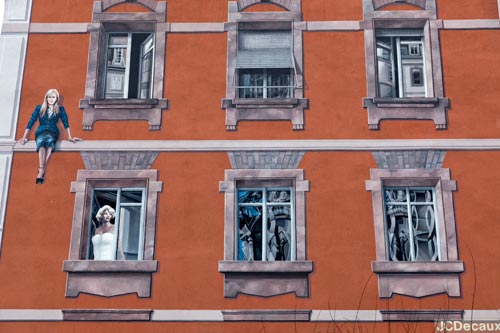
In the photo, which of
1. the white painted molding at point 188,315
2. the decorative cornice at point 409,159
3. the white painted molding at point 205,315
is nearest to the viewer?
the white painted molding at point 205,315

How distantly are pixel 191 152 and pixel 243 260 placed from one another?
2.36m

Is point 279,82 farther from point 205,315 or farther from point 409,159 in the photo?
point 205,315

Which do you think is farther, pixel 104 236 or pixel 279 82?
pixel 279 82

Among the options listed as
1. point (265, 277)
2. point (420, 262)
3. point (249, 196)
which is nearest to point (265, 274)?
point (265, 277)

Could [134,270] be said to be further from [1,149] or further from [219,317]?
[1,149]

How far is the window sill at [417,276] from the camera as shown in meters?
13.4

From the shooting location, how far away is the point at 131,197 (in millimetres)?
14531

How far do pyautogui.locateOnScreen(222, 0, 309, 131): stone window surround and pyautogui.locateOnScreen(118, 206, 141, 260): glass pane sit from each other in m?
2.47

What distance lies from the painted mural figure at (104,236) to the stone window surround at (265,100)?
2.84m

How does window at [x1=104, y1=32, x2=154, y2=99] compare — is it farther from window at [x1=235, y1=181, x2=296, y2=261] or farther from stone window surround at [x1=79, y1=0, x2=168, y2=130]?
window at [x1=235, y1=181, x2=296, y2=261]

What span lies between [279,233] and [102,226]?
336cm

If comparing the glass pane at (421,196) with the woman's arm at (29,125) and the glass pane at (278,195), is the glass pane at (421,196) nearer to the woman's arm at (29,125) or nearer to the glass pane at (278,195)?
the glass pane at (278,195)

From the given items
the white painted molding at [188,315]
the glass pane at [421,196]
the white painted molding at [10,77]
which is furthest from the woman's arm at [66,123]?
the glass pane at [421,196]

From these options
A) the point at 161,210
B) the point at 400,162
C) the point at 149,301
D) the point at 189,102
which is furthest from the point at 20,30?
the point at 400,162
